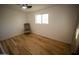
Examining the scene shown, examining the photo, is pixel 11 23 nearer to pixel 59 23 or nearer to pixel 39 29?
pixel 39 29

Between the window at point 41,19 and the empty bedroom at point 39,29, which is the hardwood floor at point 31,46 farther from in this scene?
the window at point 41,19

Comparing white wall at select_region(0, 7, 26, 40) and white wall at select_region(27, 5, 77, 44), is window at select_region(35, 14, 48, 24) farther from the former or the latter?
white wall at select_region(0, 7, 26, 40)

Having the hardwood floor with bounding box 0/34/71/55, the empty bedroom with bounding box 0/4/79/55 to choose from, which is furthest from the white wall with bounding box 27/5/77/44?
the hardwood floor with bounding box 0/34/71/55

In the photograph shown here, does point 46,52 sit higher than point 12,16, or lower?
lower

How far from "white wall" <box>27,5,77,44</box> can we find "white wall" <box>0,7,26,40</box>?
0.14 meters

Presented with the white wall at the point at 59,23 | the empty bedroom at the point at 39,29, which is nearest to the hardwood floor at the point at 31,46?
the empty bedroom at the point at 39,29

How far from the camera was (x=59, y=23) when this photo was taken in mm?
1553

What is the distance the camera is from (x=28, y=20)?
5.20 ft

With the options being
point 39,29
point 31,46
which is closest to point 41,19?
point 39,29

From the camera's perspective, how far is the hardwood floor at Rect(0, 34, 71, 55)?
1.56 meters

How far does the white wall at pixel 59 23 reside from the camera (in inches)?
59.7

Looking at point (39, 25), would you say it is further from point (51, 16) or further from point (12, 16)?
point (12, 16)
